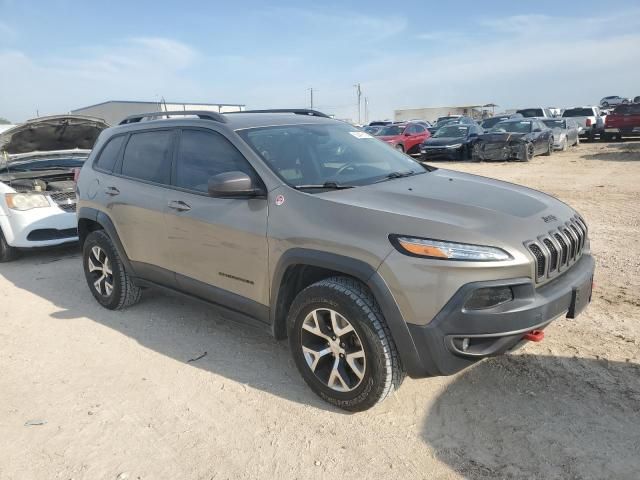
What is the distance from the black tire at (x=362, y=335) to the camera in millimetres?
2807

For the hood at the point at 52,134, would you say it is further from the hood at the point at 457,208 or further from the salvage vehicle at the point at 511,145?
the salvage vehicle at the point at 511,145

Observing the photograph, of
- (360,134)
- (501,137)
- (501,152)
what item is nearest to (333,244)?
(360,134)

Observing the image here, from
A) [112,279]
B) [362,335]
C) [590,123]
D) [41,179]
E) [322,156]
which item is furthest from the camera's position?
[590,123]

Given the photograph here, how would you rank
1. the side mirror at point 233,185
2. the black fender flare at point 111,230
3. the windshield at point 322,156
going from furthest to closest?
the black fender flare at point 111,230 → the windshield at point 322,156 → the side mirror at point 233,185

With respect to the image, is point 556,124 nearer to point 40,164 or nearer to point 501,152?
point 501,152

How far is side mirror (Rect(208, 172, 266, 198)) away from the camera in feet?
10.4

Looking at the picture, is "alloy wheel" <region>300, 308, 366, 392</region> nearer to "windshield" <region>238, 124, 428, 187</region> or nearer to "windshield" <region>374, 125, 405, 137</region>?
"windshield" <region>238, 124, 428, 187</region>

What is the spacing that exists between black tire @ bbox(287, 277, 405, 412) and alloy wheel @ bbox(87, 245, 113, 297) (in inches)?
98.4

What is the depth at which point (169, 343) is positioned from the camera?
4.14 metres

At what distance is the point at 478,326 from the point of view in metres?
2.58

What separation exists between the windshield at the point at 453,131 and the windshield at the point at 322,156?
54.1 feet

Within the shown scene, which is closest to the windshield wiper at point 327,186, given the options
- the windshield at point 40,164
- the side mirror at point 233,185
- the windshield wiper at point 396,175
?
the side mirror at point 233,185

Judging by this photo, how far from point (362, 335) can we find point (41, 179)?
631 cm

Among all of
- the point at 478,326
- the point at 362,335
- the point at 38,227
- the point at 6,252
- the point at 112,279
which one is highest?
the point at 478,326
